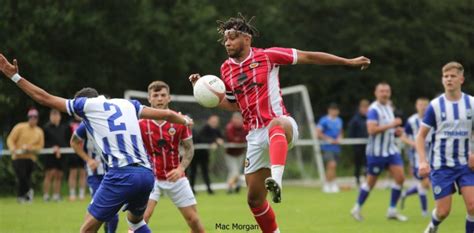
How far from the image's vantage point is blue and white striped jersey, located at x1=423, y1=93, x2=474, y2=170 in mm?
9188

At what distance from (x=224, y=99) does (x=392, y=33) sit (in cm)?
2415

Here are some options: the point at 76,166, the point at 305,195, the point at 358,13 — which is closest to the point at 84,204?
the point at 76,166

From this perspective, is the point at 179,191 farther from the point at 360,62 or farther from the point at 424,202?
the point at 424,202

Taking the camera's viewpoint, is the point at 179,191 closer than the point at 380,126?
Yes

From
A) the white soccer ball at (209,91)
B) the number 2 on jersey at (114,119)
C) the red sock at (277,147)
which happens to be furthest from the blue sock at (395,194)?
the number 2 on jersey at (114,119)

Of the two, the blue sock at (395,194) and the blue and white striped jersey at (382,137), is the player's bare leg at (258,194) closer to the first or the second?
the blue sock at (395,194)

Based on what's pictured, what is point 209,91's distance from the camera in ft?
26.2

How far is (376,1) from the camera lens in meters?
31.7

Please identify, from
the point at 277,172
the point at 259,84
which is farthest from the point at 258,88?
the point at 277,172

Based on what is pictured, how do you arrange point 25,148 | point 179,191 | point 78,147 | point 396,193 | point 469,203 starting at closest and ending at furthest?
1. point 469,203
2. point 179,191
3. point 78,147
4. point 396,193
5. point 25,148

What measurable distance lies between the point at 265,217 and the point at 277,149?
3.10 feet

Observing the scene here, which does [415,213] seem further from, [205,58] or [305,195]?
[205,58]

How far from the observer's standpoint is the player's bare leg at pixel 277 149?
7508 mm

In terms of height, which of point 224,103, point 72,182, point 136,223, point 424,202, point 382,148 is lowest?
point 424,202
